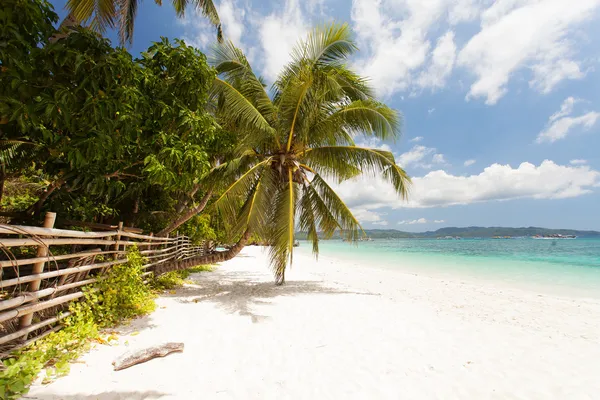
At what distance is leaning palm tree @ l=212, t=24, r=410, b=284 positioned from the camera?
611cm

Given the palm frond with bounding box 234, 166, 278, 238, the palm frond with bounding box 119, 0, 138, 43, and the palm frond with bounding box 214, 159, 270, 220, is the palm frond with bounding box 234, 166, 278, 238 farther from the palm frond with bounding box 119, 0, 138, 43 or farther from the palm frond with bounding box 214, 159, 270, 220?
the palm frond with bounding box 119, 0, 138, 43

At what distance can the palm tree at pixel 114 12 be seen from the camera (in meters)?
5.59

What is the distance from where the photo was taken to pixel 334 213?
23.5 feet

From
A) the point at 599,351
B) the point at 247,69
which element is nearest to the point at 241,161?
the point at 247,69

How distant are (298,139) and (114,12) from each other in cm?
462

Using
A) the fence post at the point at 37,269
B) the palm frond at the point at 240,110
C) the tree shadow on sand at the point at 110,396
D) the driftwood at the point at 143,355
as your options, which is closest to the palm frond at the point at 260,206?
the palm frond at the point at 240,110

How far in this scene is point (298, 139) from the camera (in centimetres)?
689

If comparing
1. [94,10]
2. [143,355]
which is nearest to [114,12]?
[94,10]

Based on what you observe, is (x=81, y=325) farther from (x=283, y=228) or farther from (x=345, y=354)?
(x=283, y=228)

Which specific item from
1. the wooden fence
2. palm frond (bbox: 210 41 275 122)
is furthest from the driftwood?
palm frond (bbox: 210 41 275 122)

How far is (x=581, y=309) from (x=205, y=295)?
8.13 metres

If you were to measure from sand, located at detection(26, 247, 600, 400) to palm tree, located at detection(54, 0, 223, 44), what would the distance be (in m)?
5.39

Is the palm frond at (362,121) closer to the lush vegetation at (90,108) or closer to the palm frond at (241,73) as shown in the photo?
the palm frond at (241,73)

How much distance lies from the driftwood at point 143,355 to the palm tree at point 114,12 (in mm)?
5303
